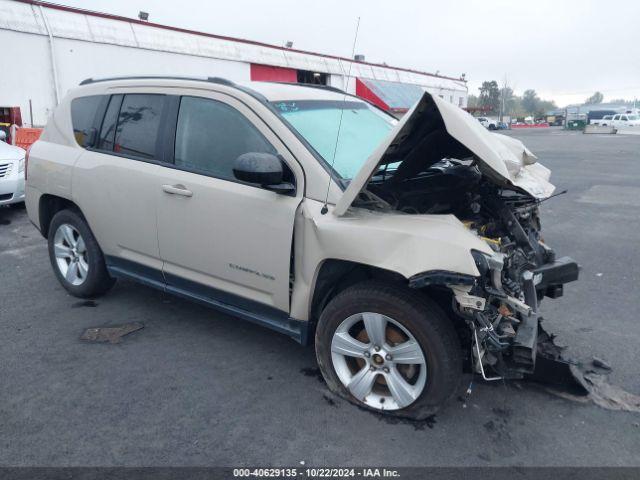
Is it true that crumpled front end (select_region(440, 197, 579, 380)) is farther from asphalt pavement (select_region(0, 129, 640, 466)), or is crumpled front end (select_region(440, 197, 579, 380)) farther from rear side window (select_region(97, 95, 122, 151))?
rear side window (select_region(97, 95, 122, 151))

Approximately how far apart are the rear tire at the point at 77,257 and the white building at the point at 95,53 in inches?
359

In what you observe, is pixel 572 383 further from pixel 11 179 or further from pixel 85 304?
pixel 11 179

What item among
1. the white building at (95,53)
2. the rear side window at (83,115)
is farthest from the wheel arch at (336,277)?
the white building at (95,53)

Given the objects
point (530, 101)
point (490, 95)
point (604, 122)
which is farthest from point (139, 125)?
point (530, 101)

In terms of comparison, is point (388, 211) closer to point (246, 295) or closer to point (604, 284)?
point (246, 295)

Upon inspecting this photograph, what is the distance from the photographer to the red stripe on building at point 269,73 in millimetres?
25969

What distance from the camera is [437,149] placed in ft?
10.7

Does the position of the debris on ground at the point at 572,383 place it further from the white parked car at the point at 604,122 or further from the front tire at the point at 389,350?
the white parked car at the point at 604,122

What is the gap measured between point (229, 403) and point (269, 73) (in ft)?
83.4

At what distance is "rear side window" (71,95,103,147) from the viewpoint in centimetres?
439

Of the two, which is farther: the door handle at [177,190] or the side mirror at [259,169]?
the door handle at [177,190]

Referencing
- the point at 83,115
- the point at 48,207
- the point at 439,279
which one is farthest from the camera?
the point at 48,207

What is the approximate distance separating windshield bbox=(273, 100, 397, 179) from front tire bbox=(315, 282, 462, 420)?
0.85 metres

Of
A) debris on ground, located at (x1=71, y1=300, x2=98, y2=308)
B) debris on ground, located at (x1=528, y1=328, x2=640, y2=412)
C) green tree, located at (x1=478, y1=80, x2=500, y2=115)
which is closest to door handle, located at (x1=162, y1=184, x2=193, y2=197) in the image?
debris on ground, located at (x1=71, y1=300, x2=98, y2=308)
